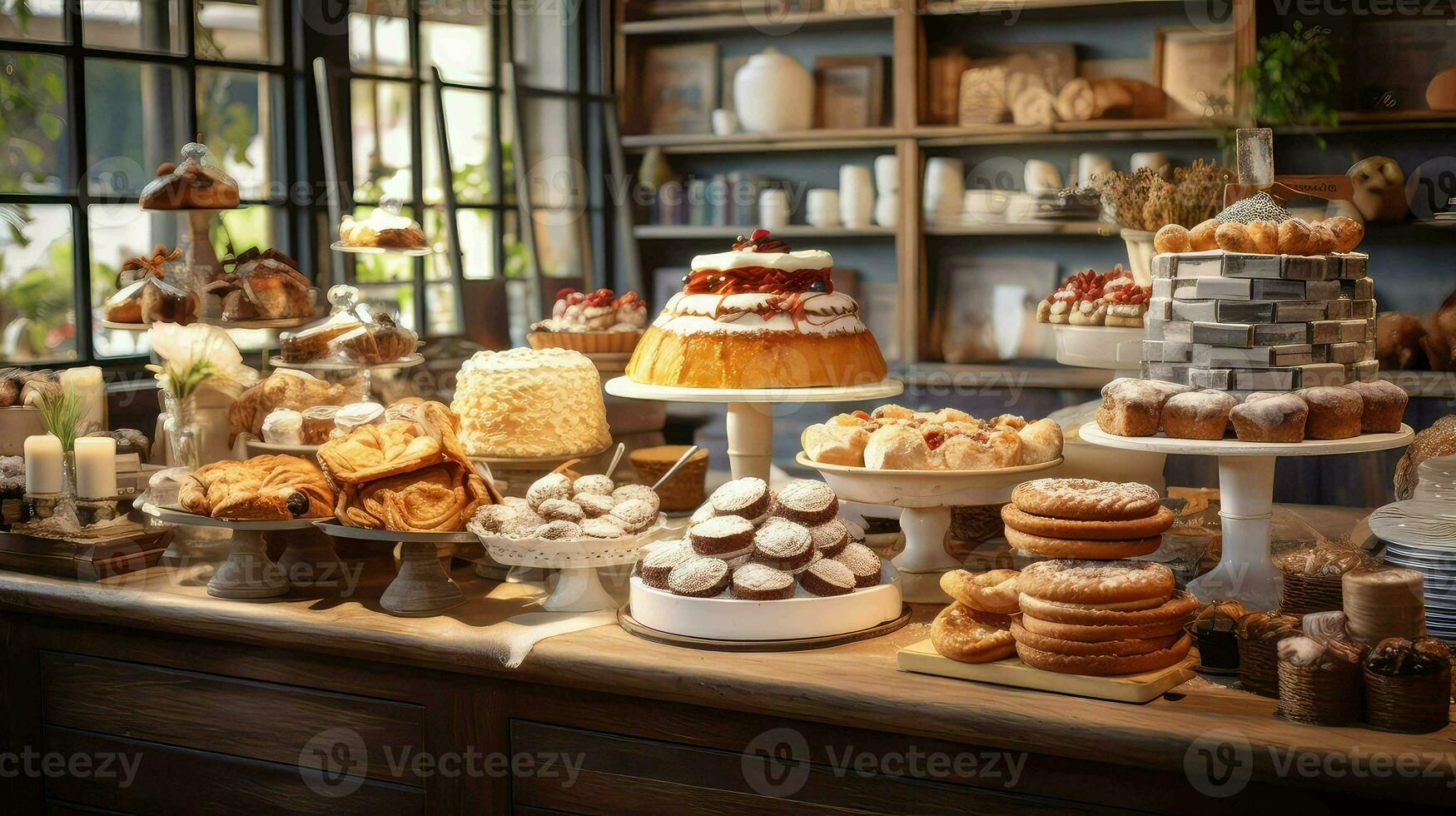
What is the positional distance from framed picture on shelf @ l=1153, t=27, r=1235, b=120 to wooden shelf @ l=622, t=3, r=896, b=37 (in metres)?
0.99

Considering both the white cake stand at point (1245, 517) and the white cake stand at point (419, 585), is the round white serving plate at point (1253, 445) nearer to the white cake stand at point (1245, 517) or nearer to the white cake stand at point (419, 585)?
the white cake stand at point (1245, 517)

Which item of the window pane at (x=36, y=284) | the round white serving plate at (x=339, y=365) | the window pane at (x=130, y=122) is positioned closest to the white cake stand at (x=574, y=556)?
the round white serving plate at (x=339, y=365)

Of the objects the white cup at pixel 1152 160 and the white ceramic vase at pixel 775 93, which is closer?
the white cup at pixel 1152 160

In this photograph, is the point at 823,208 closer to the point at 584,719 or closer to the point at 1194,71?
the point at 1194,71

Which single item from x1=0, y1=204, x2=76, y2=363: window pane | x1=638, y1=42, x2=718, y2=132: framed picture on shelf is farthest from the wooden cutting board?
x1=638, y1=42, x2=718, y2=132: framed picture on shelf

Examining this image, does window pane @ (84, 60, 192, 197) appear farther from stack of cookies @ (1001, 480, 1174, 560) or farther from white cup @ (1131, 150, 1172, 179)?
white cup @ (1131, 150, 1172, 179)

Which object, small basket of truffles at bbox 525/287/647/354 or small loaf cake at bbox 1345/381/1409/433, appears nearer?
small loaf cake at bbox 1345/381/1409/433

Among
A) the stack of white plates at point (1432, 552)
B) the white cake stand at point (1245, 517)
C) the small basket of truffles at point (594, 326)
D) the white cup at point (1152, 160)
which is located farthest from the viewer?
the white cup at point (1152, 160)

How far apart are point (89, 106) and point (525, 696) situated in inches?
97.7

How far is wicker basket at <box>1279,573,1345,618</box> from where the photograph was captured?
5.37 ft

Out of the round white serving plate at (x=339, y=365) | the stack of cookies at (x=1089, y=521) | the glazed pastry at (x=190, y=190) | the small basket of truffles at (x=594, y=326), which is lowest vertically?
the stack of cookies at (x=1089, y=521)

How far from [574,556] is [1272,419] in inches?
35.9

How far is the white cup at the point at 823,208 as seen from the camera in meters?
5.12

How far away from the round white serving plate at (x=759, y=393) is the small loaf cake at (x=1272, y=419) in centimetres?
47
